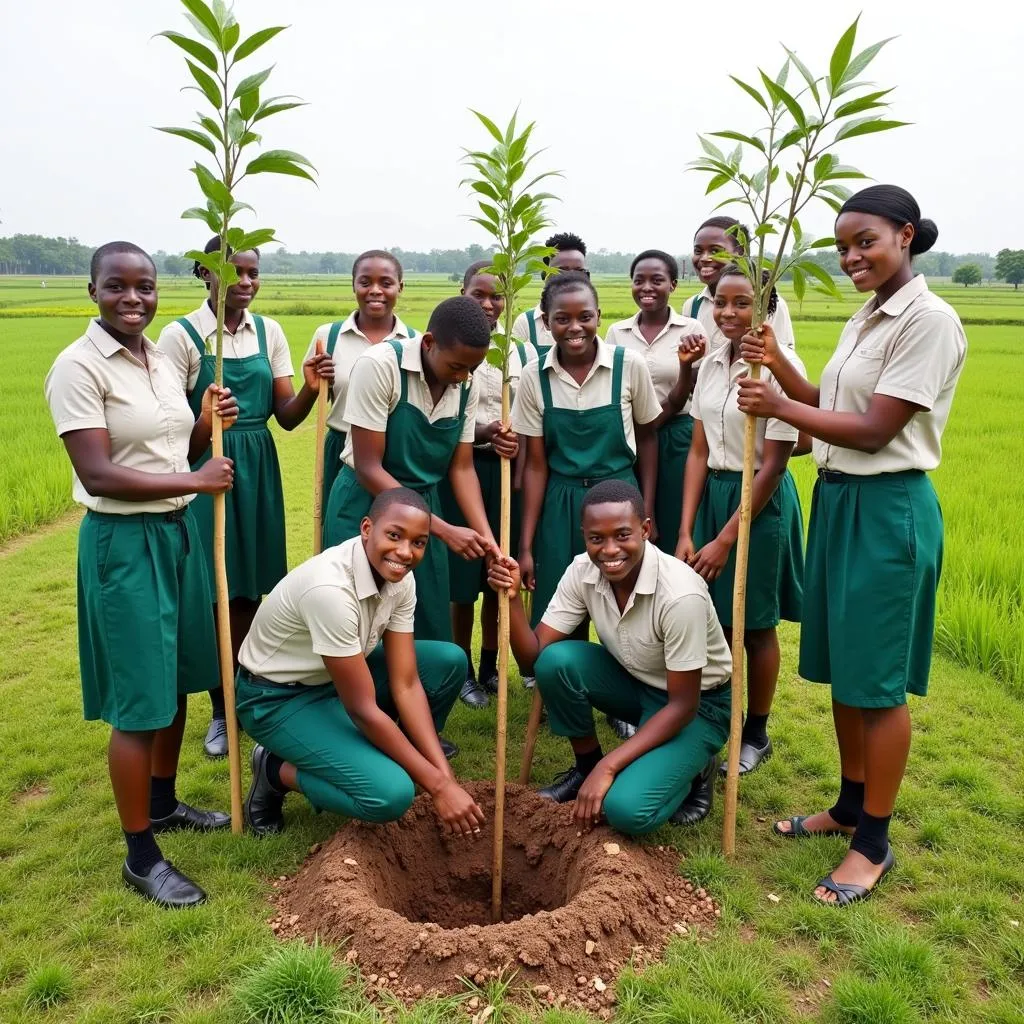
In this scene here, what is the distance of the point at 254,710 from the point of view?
3676 mm

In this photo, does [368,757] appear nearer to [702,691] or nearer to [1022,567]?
[702,691]

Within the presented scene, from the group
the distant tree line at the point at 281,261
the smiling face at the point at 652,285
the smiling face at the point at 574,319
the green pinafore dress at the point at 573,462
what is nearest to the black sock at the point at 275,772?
the green pinafore dress at the point at 573,462

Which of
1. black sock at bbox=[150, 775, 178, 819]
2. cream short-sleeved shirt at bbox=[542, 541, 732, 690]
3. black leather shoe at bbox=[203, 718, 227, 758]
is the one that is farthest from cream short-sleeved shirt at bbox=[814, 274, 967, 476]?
black leather shoe at bbox=[203, 718, 227, 758]

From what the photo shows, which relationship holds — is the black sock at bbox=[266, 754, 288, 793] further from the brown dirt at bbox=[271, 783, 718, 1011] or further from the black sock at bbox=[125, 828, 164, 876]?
the black sock at bbox=[125, 828, 164, 876]

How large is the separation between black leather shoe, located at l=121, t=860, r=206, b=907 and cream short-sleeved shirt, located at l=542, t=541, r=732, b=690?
1802 mm

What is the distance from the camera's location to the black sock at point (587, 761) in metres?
4.09

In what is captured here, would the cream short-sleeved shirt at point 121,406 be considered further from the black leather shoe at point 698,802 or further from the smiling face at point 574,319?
the black leather shoe at point 698,802

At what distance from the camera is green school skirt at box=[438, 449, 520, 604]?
4.83m

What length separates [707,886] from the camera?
343 centimetres

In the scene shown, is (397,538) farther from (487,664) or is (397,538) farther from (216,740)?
(487,664)

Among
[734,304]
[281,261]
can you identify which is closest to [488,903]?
[734,304]

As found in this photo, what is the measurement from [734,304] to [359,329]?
2.06 metres

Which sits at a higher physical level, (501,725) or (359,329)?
(359,329)

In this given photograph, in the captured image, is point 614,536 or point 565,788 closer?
point 614,536
